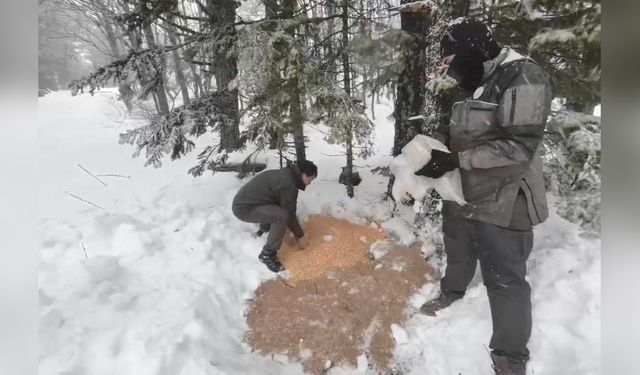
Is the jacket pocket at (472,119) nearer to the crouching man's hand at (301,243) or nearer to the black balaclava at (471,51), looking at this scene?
the black balaclava at (471,51)

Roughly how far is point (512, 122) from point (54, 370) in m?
1.73

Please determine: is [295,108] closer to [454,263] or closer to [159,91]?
[159,91]

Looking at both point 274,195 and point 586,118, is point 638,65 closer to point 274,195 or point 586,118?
point 586,118

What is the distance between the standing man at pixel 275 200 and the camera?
190 cm

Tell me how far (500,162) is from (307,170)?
38.1 inches

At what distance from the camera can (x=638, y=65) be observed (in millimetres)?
761

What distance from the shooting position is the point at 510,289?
1.31 meters

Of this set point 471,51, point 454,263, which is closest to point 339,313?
point 454,263

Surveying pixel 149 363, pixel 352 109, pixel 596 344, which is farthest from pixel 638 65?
pixel 149 363

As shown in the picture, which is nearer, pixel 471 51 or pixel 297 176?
pixel 471 51

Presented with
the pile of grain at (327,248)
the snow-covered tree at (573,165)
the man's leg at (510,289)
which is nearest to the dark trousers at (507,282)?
the man's leg at (510,289)

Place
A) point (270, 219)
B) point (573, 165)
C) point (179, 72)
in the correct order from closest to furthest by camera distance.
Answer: point (573, 165)
point (270, 219)
point (179, 72)

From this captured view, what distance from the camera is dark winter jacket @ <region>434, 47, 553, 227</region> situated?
3.65 feet

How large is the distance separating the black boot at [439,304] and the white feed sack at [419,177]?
52 cm
